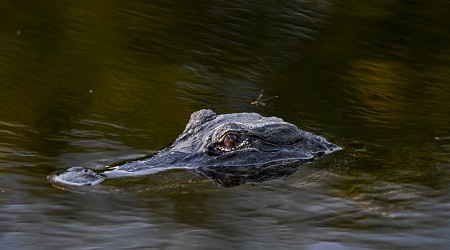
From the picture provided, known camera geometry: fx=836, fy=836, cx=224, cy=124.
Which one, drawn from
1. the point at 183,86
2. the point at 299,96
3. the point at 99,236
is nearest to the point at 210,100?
the point at 183,86

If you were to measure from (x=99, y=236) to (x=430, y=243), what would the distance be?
185 centimetres

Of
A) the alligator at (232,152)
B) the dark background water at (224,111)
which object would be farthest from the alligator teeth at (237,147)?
the dark background water at (224,111)

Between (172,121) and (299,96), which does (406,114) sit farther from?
(172,121)

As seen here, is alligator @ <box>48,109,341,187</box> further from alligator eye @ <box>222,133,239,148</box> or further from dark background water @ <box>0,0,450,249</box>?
dark background water @ <box>0,0,450,249</box>

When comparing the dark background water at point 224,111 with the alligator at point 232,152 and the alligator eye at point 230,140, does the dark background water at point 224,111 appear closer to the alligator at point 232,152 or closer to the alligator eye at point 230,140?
the alligator at point 232,152

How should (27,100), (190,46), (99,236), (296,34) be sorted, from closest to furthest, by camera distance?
1. (99,236)
2. (27,100)
3. (190,46)
4. (296,34)

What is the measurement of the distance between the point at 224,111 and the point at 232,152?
154cm

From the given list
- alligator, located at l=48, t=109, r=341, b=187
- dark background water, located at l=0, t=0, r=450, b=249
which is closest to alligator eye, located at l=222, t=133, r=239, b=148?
alligator, located at l=48, t=109, r=341, b=187

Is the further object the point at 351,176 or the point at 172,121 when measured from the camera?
the point at 172,121

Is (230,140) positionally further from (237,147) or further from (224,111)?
(224,111)

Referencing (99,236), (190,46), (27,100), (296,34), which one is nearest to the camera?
(99,236)

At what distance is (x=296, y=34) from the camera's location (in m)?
10.1

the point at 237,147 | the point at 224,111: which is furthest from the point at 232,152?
the point at 224,111

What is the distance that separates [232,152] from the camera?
6047 mm
